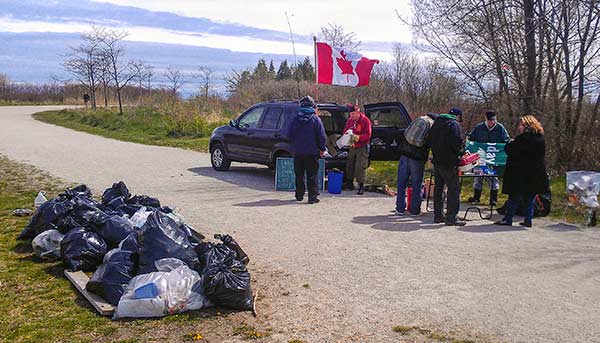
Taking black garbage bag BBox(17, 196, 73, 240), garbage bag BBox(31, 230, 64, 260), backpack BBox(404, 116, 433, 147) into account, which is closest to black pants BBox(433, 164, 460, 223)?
backpack BBox(404, 116, 433, 147)

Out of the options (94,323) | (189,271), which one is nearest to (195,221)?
(189,271)

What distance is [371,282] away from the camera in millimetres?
6570

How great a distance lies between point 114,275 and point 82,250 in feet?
3.47

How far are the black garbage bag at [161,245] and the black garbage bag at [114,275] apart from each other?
0.12 metres

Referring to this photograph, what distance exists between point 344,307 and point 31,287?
332cm

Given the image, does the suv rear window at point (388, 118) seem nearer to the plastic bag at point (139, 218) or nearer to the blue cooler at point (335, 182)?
the blue cooler at point (335, 182)

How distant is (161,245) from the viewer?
6.20 metres

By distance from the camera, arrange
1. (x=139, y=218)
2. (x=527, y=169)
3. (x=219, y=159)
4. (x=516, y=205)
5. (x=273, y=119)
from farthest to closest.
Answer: (x=219, y=159) < (x=273, y=119) < (x=516, y=205) < (x=527, y=169) < (x=139, y=218)

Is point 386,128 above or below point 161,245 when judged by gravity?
above

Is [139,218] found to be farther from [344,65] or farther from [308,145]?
[344,65]

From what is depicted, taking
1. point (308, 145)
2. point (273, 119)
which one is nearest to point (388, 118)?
point (273, 119)

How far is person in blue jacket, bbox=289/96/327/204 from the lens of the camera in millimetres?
11000

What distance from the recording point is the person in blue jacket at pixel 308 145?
1100cm

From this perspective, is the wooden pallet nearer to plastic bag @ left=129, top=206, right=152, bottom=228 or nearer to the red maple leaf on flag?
plastic bag @ left=129, top=206, right=152, bottom=228
